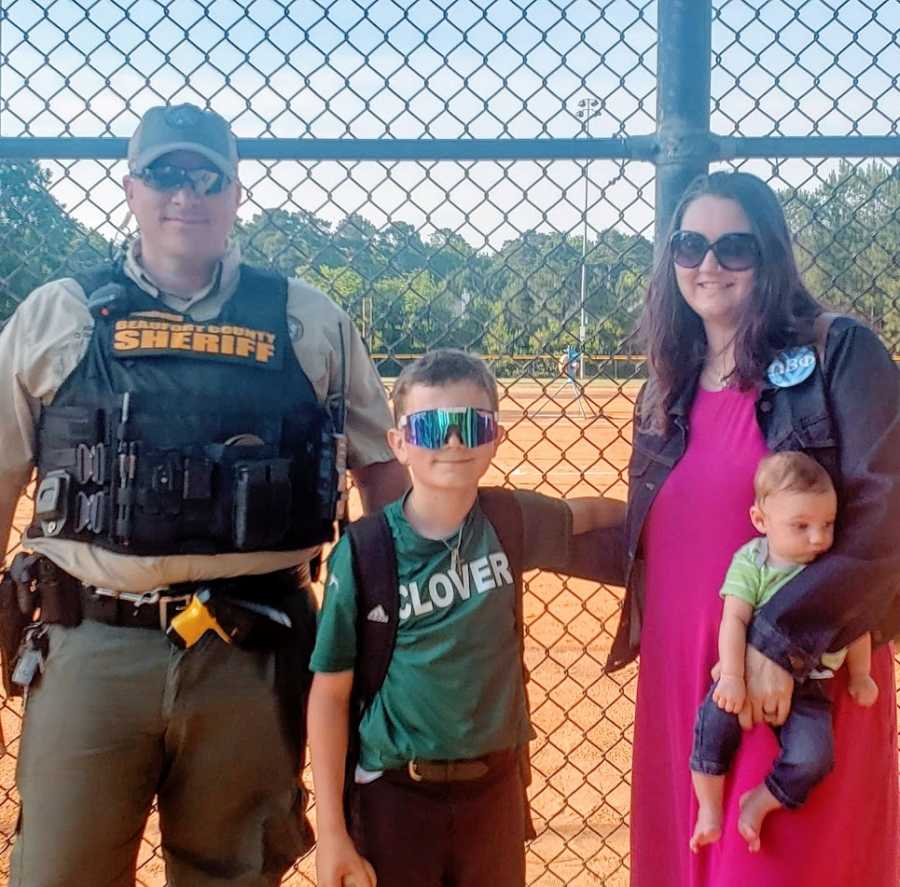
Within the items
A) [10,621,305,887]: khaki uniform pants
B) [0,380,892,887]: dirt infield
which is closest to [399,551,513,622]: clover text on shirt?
[10,621,305,887]: khaki uniform pants

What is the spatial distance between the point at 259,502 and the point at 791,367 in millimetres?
1148

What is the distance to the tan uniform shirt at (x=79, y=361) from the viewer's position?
2.06m

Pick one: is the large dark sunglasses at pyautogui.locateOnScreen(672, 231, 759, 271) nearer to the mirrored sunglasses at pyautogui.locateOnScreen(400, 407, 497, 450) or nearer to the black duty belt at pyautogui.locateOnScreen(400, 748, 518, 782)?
the mirrored sunglasses at pyautogui.locateOnScreen(400, 407, 497, 450)

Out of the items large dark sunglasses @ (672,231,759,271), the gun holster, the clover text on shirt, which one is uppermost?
large dark sunglasses @ (672,231,759,271)

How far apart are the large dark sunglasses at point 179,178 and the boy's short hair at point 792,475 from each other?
4.52ft

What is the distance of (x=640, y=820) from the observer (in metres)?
2.03

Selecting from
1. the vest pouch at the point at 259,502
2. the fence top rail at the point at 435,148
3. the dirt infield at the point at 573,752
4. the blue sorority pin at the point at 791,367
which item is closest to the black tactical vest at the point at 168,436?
the vest pouch at the point at 259,502

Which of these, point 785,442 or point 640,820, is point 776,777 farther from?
point 785,442

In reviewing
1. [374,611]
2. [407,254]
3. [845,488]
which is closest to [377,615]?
[374,611]

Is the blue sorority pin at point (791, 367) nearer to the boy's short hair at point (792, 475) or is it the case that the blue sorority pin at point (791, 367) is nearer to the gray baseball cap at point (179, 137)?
the boy's short hair at point (792, 475)

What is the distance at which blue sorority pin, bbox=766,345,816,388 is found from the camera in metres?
1.76

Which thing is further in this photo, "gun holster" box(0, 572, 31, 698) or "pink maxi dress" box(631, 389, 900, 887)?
"gun holster" box(0, 572, 31, 698)

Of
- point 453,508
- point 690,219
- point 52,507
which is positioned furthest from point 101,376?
point 690,219

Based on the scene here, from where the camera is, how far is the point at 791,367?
178 centimetres
